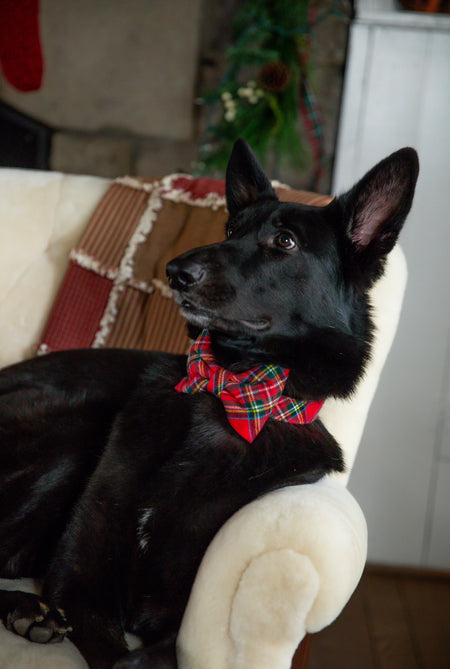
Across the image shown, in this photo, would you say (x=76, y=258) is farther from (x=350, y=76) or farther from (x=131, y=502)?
(x=350, y=76)

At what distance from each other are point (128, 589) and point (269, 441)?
365 millimetres

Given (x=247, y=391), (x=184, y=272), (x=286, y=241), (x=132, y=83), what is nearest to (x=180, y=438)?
(x=247, y=391)

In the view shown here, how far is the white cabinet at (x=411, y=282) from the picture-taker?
209cm

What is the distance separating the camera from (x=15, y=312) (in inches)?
73.1

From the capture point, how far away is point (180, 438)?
120 cm

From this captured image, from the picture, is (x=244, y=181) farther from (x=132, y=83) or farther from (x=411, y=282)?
(x=132, y=83)

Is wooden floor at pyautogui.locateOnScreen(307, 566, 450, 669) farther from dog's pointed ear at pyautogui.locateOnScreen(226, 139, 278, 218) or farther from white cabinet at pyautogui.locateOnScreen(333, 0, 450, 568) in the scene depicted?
dog's pointed ear at pyautogui.locateOnScreen(226, 139, 278, 218)

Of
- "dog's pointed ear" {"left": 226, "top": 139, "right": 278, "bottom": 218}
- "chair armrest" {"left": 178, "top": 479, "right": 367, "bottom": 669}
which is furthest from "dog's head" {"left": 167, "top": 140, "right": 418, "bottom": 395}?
"chair armrest" {"left": 178, "top": 479, "right": 367, "bottom": 669}

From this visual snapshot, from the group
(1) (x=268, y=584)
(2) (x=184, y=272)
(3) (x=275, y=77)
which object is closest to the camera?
(1) (x=268, y=584)

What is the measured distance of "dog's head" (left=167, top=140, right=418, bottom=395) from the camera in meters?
1.13

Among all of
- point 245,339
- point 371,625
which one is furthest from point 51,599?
point 371,625

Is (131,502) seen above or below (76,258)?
below

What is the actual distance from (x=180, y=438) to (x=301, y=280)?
38cm

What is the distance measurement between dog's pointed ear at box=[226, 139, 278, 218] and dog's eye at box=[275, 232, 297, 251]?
191 mm
